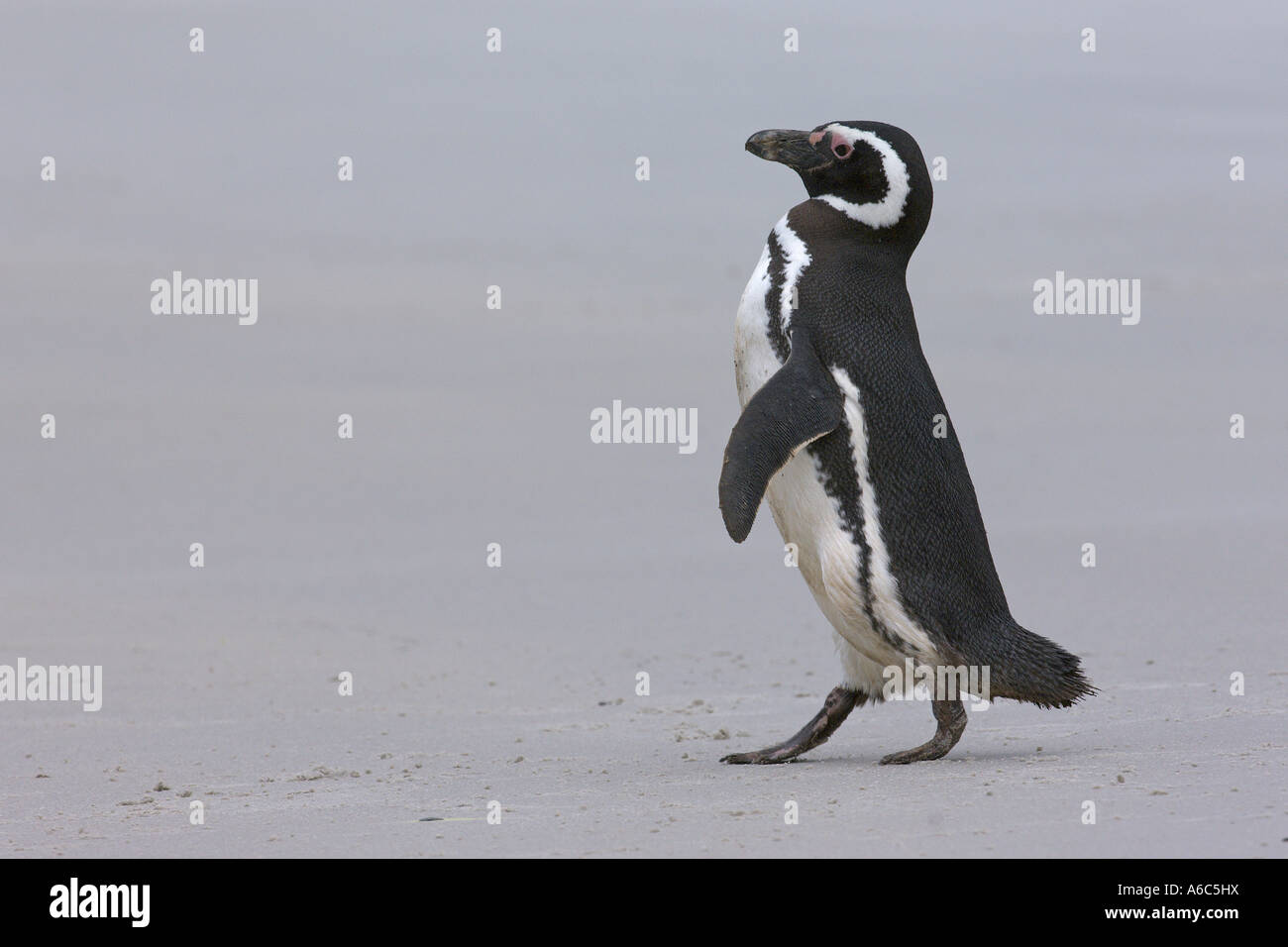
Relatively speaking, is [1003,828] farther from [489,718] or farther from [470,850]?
[489,718]

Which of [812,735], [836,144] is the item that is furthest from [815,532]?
[836,144]

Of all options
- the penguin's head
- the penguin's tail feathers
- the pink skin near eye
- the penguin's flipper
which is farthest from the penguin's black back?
the pink skin near eye

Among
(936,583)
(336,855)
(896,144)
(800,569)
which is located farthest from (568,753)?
(896,144)

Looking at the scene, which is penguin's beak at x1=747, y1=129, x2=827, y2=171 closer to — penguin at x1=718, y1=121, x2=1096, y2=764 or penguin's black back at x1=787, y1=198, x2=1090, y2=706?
penguin at x1=718, y1=121, x2=1096, y2=764

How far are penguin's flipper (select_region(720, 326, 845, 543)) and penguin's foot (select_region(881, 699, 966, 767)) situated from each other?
0.96 meters

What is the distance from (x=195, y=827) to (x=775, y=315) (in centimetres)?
237

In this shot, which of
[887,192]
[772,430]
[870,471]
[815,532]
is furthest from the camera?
[887,192]

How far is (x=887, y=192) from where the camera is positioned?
5.15 meters

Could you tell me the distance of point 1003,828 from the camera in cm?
372

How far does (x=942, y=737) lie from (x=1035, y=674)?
0.38 meters

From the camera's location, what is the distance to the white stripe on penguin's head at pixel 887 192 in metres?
5.15

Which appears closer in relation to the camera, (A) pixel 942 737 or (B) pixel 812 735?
(A) pixel 942 737

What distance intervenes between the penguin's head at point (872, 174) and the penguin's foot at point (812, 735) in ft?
5.20

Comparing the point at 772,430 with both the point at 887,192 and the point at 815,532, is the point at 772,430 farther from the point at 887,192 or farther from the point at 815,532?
the point at 887,192
